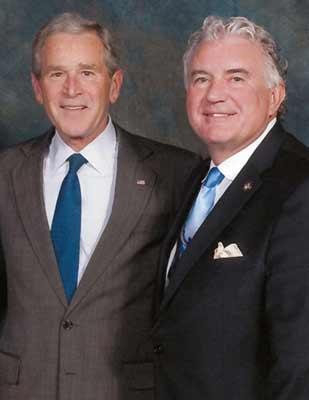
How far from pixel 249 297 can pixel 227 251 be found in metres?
0.15

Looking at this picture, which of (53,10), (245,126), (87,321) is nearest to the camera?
(245,126)

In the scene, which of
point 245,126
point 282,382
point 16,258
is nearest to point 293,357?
point 282,382

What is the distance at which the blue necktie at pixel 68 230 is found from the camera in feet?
12.0

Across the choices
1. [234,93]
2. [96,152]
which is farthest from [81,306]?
[234,93]

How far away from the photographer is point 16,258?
3.70m

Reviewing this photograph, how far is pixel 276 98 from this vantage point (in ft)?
10.1

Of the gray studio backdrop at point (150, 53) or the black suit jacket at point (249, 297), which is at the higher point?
the gray studio backdrop at point (150, 53)

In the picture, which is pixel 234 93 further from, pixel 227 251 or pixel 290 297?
pixel 290 297

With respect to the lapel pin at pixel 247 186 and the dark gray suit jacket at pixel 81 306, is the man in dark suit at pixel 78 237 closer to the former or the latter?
the dark gray suit jacket at pixel 81 306

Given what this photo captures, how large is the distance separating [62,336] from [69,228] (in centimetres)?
41

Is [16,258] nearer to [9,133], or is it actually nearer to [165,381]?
[165,381]

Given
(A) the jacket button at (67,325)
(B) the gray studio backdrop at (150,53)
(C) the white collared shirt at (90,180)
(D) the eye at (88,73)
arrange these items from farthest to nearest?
1. (B) the gray studio backdrop at (150,53)
2. (D) the eye at (88,73)
3. (C) the white collared shirt at (90,180)
4. (A) the jacket button at (67,325)

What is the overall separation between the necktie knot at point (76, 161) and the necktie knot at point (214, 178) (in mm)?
782

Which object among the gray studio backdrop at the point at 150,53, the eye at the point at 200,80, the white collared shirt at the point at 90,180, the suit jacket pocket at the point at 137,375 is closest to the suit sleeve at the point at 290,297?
the eye at the point at 200,80
